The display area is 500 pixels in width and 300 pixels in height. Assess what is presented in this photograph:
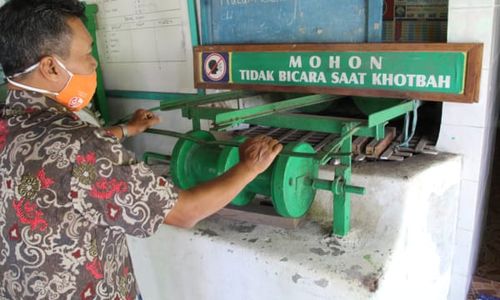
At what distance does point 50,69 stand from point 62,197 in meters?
0.34

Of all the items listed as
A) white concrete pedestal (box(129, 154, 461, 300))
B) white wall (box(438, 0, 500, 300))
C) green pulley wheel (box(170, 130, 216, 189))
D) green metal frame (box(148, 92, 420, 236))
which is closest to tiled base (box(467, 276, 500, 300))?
white wall (box(438, 0, 500, 300))

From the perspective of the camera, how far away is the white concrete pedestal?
1601 mm

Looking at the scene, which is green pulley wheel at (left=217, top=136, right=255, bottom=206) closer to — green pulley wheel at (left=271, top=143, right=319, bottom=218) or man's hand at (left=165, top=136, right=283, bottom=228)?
green pulley wheel at (left=271, top=143, right=319, bottom=218)

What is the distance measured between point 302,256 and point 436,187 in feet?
2.33

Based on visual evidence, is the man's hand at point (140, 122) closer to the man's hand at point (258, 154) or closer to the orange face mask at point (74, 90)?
the orange face mask at point (74, 90)

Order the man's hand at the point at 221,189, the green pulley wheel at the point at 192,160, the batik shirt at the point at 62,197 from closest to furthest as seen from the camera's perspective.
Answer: the batik shirt at the point at 62,197, the man's hand at the point at 221,189, the green pulley wheel at the point at 192,160

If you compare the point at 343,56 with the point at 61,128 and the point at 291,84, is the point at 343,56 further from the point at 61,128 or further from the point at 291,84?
the point at 61,128

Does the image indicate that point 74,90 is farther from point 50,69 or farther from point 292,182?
point 292,182

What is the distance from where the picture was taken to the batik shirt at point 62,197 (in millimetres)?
1108

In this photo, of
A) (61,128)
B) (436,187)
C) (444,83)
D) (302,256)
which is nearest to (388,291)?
(302,256)

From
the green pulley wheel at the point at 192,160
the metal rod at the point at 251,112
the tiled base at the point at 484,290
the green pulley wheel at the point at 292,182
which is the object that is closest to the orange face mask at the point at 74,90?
the metal rod at the point at 251,112

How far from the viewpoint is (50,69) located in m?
1.19

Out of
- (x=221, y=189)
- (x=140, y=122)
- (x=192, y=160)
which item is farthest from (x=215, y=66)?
(x=221, y=189)

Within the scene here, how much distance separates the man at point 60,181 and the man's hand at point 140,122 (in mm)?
629
